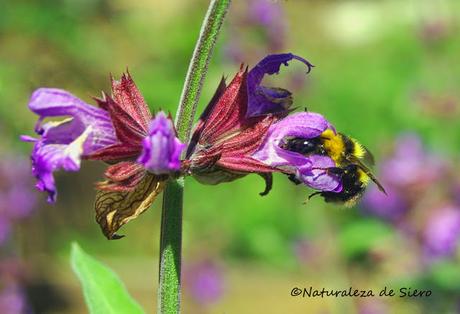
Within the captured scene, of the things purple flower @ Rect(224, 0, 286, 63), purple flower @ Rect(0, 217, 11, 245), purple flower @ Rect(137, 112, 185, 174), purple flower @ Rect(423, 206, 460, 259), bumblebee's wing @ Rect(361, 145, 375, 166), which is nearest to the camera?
purple flower @ Rect(137, 112, 185, 174)

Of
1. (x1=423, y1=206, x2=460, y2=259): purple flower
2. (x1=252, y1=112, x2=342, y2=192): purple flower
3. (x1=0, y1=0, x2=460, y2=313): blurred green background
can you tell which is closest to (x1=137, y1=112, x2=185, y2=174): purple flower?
(x1=252, y1=112, x2=342, y2=192): purple flower

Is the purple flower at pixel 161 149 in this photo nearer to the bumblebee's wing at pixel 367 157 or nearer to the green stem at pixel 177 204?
the green stem at pixel 177 204

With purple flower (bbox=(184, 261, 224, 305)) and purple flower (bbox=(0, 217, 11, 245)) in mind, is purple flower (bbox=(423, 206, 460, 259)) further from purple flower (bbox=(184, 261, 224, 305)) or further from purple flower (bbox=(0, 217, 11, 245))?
purple flower (bbox=(0, 217, 11, 245))

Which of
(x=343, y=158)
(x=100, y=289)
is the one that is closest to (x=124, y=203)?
(x=100, y=289)

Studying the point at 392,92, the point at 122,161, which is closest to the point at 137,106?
the point at 122,161

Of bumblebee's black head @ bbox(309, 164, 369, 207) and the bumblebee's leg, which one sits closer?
the bumblebee's leg

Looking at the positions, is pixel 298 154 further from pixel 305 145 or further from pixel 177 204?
pixel 177 204

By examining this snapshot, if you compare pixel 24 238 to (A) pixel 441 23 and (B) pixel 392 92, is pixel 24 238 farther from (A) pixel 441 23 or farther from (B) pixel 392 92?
(B) pixel 392 92
